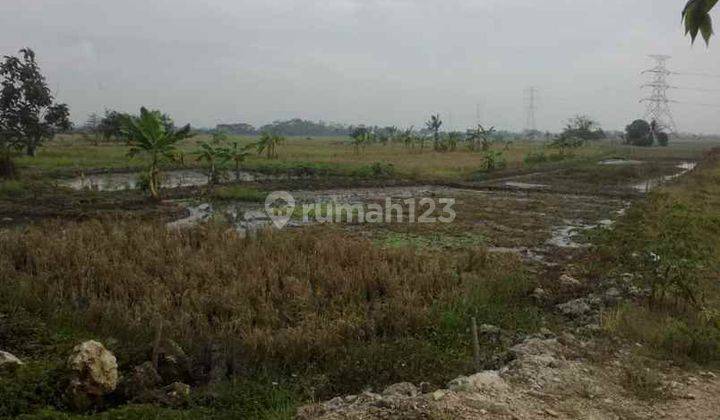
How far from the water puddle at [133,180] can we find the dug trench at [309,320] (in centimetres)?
1095

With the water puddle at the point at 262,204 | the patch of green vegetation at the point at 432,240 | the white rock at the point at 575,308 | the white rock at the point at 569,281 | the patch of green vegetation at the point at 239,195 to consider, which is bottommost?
the white rock at the point at 575,308

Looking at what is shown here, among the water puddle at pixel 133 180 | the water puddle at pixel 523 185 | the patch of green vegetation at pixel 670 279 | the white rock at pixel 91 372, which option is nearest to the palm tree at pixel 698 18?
the patch of green vegetation at pixel 670 279

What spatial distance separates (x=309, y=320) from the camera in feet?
20.1

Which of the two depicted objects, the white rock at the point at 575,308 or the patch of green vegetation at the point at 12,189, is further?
the patch of green vegetation at the point at 12,189

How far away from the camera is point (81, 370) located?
14.7ft

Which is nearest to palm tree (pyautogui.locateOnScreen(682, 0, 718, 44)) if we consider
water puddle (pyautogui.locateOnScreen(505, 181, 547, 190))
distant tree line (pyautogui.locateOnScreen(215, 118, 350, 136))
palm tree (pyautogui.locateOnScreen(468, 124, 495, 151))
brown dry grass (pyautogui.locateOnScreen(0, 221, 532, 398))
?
brown dry grass (pyautogui.locateOnScreen(0, 221, 532, 398))

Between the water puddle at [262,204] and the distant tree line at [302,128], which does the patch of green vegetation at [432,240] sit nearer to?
the water puddle at [262,204]

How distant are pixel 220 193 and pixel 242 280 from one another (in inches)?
486

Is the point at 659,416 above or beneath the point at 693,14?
beneath

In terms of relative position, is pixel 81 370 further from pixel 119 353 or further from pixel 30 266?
pixel 30 266

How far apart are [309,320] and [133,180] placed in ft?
64.1

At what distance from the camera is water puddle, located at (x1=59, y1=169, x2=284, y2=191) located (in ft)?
68.5

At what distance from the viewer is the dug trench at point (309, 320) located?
4605mm

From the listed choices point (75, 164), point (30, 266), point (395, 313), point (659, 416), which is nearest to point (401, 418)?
point (659, 416)
